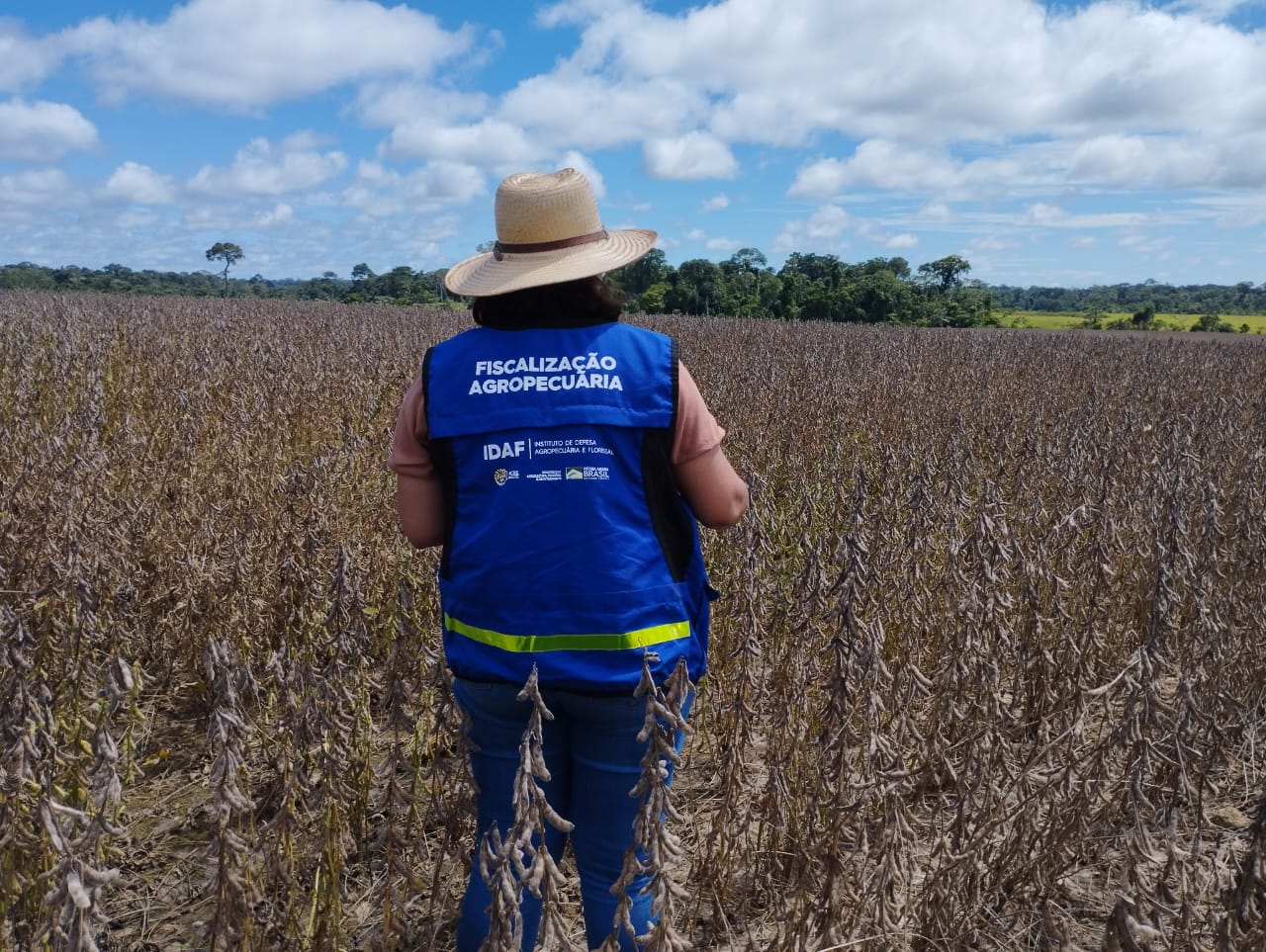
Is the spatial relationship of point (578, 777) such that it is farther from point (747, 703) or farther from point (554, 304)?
point (554, 304)

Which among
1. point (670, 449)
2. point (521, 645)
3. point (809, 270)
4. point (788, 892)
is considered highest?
point (809, 270)

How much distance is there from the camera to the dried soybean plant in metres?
1.86

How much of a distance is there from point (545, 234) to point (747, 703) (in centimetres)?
142

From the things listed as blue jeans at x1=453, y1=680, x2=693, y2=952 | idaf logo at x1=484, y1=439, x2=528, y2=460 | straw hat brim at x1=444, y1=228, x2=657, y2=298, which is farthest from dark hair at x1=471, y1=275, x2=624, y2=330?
blue jeans at x1=453, y1=680, x2=693, y2=952

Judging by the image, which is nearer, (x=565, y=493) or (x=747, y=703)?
(x=565, y=493)

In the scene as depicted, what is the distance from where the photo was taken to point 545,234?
1693 millimetres

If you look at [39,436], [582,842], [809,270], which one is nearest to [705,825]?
[582,842]

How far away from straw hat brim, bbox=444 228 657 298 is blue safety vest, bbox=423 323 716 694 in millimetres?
88

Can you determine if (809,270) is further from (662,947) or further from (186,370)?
(662,947)

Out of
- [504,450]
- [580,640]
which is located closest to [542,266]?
[504,450]

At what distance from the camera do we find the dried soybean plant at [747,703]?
1.86m

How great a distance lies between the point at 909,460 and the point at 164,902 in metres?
4.67

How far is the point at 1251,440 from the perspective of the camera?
691 centimetres

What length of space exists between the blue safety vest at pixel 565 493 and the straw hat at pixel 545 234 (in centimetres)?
12
